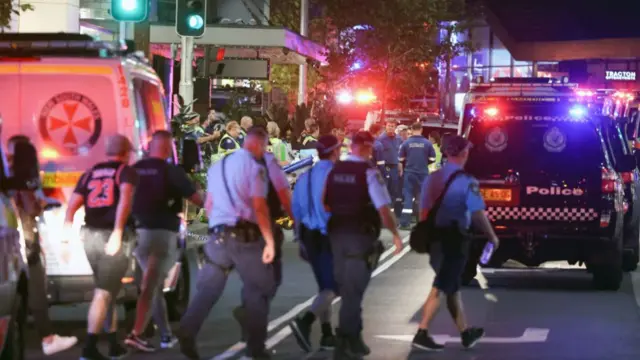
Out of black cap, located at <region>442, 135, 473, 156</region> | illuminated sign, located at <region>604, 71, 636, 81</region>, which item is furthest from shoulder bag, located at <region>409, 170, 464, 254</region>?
illuminated sign, located at <region>604, 71, 636, 81</region>

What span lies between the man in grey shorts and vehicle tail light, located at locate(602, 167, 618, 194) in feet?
19.0

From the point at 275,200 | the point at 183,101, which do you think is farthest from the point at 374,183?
the point at 183,101

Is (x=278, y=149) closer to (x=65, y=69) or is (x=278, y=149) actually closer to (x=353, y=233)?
(x=65, y=69)

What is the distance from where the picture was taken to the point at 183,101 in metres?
22.4

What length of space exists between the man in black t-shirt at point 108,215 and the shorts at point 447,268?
2462 mm

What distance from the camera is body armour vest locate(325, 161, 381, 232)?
450 inches

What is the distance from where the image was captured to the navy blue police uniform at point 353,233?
449 inches

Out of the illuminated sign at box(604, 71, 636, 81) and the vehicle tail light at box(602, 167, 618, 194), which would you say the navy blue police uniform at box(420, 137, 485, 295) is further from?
the illuminated sign at box(604, 71, 636, 81)

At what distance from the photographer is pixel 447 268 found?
12047 millimetres

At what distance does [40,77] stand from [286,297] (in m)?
4.50

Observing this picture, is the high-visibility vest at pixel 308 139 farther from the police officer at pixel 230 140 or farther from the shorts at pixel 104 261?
the shorts at pixel 104 261

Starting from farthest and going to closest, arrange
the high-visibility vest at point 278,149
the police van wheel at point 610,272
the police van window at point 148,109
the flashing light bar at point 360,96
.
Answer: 1. the flashing light bar at point 360,96
2. the high-visibility vest at point 278,149
3. the police van wheel at point 610,272
4. the police van window at point 148,109

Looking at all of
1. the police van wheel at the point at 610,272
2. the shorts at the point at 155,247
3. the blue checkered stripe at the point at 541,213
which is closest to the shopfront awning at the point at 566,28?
the police van wheel at the point at 610,272

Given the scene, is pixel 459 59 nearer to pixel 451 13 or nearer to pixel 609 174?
pixel 451 13
